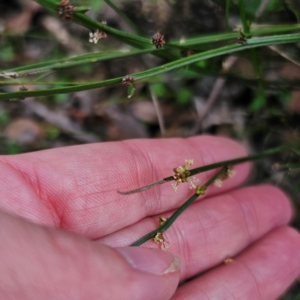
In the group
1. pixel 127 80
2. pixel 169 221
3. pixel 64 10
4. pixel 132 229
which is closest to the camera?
pixel 64 10

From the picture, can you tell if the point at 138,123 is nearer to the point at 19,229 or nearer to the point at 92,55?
the point at 92,55

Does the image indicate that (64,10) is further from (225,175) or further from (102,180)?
(225,175)

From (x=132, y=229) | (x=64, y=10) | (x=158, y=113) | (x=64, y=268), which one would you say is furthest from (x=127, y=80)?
(x=158, y=113)

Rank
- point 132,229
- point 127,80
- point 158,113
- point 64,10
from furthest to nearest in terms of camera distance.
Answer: point 158,113 → point 132,229 → point 127,80 → point 64,10

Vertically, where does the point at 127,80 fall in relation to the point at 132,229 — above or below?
above

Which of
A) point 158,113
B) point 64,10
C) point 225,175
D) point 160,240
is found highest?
point 64,10

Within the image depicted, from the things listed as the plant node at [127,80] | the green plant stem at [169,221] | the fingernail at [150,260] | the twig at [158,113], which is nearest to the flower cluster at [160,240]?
the green plant stem at [169,221]

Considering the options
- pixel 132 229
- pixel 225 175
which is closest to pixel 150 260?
pixel 132 229

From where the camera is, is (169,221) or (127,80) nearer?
(127,80)
